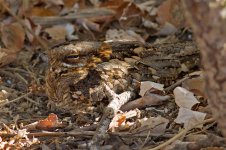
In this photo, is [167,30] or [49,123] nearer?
[49,123]

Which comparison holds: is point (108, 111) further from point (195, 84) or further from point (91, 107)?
point (195, 84)

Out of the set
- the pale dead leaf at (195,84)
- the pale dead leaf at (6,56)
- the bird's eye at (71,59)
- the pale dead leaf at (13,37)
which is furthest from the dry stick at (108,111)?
the pale dead leaf at (13,37)

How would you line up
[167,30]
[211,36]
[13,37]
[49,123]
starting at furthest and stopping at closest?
[167,30] → [13,37] → [49,123] → [211,36]

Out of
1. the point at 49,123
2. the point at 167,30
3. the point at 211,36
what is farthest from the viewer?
the point at 167,30

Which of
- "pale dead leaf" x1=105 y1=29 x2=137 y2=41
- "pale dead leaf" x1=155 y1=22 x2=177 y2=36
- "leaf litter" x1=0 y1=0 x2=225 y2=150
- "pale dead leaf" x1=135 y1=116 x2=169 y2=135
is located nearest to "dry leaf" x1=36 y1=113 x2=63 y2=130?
"leaf litter" x1=0 y1=0 x2=225 y2=150

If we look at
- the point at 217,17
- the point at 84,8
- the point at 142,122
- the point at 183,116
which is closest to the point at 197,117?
the point at 183,116

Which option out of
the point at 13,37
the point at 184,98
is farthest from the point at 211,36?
the point at 13,37

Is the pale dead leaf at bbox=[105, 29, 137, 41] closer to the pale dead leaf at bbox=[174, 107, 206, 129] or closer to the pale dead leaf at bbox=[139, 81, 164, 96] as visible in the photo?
the pale dead leaf at bbox=[139, 81, 164, 96]
